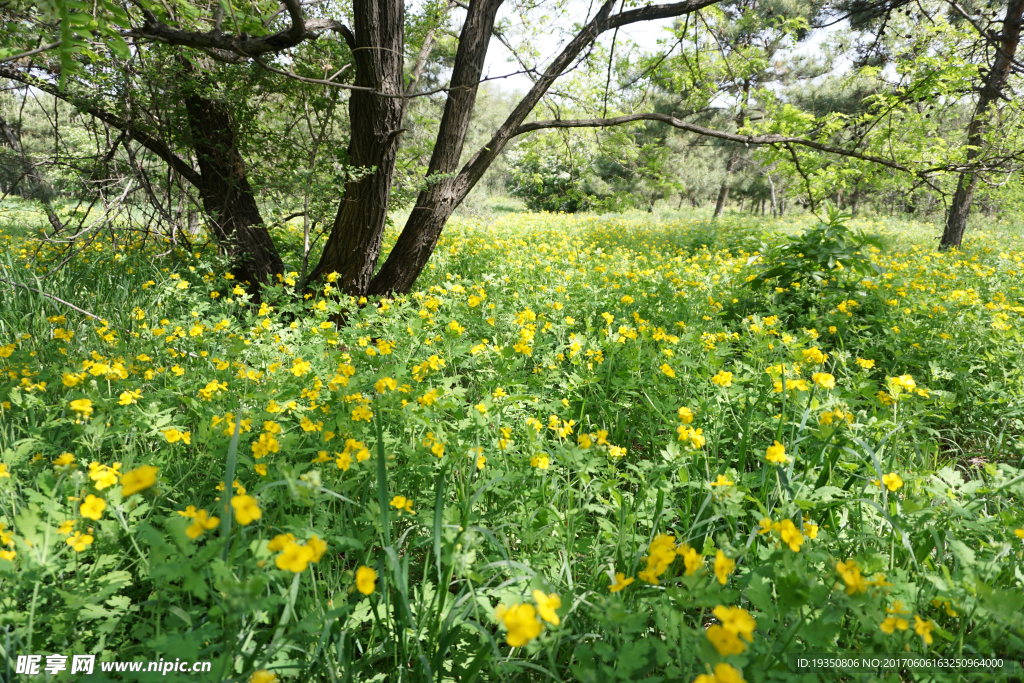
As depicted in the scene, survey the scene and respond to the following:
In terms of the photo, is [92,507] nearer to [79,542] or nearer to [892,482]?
[79,542]

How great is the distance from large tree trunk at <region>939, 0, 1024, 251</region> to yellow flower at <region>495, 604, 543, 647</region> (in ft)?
28.1

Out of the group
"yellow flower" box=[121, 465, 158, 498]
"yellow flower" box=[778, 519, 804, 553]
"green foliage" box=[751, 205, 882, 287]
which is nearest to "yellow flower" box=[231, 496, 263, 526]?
"yellow flower" box=[121, 465, 158, 498]

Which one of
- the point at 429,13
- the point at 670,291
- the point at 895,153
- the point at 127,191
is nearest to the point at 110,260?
the point at 127,191

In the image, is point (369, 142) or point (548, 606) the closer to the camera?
point (548, 606)

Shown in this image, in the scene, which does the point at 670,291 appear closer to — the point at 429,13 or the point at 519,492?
the point at 519,492

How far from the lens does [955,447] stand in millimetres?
2566

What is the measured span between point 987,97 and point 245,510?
10.9m

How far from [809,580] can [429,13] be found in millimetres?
5585

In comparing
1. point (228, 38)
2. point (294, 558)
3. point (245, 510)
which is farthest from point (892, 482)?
point (228, 38)

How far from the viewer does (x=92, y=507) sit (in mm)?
1122

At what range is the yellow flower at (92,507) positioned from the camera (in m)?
1.10

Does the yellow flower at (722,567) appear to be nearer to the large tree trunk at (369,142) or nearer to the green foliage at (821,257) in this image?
the large tree trunk at (369,142)

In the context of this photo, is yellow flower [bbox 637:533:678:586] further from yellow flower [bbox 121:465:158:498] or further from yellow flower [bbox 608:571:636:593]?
yellow flower [bbox 121:465:158:498]

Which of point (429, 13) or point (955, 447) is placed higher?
point (429, 13)
